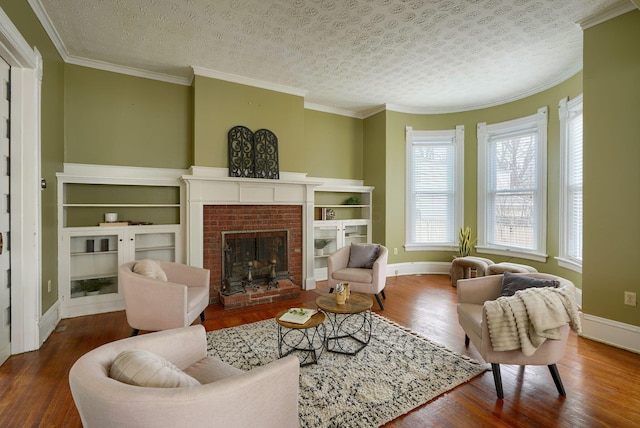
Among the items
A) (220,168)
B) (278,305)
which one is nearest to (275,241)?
(278,305)

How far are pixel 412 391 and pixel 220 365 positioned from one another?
1.30 meters

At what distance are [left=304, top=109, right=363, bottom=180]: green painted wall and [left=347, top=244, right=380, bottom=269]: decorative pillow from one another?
69.9 inches

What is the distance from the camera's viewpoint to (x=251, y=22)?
2980 mm

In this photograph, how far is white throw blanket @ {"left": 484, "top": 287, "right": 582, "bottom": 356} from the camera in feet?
6.36

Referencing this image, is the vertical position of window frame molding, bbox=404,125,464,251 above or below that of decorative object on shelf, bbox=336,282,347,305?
above

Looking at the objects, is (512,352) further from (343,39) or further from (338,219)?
(338,219)

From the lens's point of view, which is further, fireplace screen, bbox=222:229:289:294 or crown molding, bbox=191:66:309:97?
fireplace screen, bbox=222:229:289:294

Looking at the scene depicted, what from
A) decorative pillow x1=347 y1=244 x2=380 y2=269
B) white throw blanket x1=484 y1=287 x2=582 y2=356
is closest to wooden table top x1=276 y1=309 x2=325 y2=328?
white throw blanket x1=484 y1=287 x2=582 y2=356

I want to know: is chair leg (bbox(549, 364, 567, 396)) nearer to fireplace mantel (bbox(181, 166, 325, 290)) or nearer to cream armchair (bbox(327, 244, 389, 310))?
cream armchair (bbox(327, 244, 389, 310))

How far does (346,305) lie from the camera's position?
2.73m

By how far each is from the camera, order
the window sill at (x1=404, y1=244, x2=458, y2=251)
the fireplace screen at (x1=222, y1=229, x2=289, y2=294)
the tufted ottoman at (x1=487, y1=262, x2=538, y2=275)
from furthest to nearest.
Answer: the window sill at (x1=404, y1=244, x2=458, y2=251)
the fireplace screen at (x1=222, y1=229, x2=289, y2=294)
the tufted ottoman at (x1=487, y1=262, x2=538, y2=275)

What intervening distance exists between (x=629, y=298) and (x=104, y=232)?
541cm

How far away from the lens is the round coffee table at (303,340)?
2301 mm

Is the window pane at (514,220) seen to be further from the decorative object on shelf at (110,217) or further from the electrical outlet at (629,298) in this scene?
the decorative object on shelf at (110,217)
